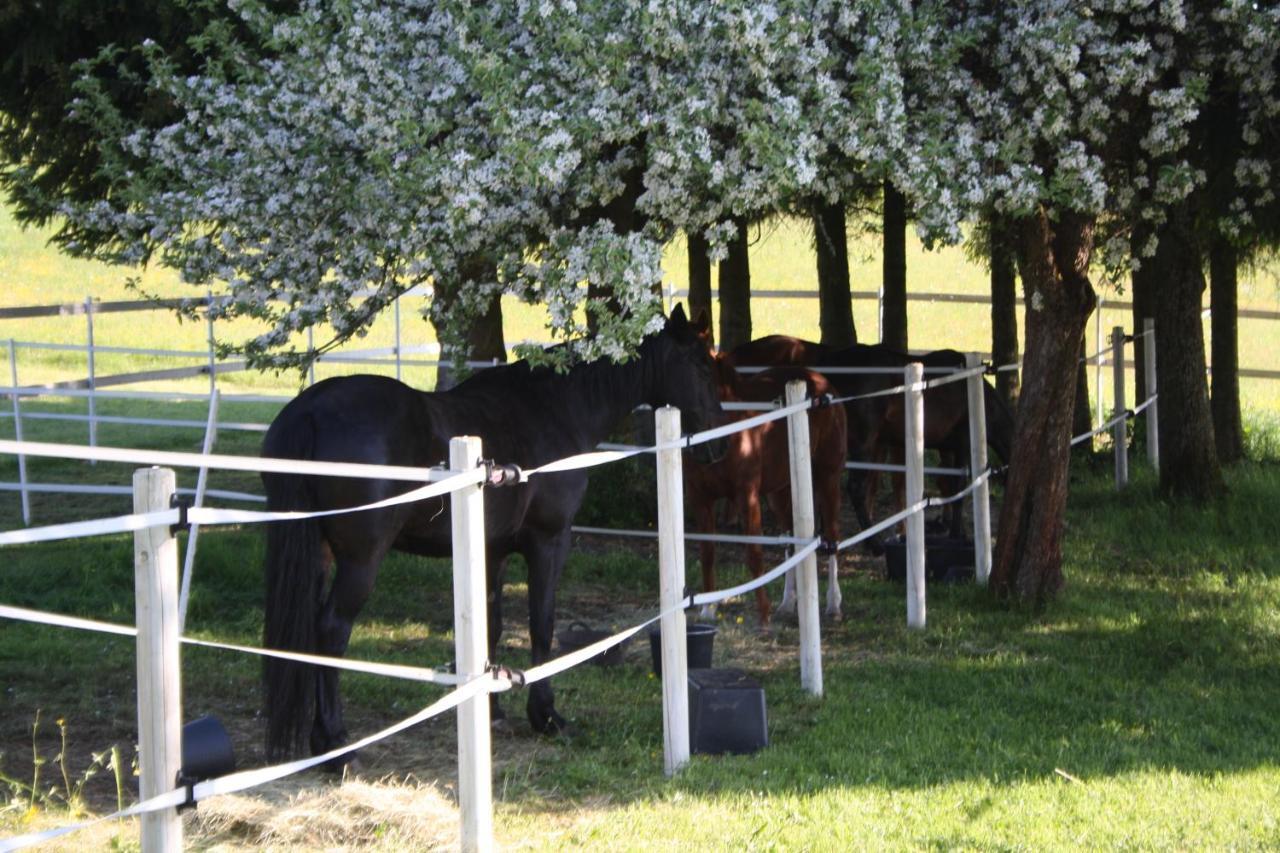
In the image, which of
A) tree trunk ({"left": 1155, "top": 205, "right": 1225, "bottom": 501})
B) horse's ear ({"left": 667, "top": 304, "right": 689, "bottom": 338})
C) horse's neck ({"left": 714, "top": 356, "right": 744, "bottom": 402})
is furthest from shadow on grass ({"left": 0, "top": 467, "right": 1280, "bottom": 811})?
horse's ear ({"left": 667, "top": 304, "right": 689, "bottom": 338})

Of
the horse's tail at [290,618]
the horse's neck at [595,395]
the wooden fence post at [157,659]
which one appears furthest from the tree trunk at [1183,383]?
the wooden fence post at [157,659]

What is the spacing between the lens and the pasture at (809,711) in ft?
15.5

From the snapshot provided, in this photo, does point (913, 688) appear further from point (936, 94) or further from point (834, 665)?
point (936, 94)

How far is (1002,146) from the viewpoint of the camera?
701cm

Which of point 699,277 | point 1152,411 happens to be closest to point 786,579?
point 1152,411

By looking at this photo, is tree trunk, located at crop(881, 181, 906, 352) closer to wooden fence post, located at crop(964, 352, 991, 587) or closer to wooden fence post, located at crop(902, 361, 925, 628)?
wooden fence post, located at crop(964, 352, 991, 587)

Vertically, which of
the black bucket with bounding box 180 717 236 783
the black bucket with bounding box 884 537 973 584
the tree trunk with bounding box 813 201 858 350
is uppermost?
the tree trunk with bounding box 813 201 858 350

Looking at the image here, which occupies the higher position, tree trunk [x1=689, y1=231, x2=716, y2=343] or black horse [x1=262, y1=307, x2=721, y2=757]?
tree trunk [x1=689, y1=231, x2=716, y2=343]

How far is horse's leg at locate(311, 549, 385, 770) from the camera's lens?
17.9 feet

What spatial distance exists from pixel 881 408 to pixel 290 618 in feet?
20.8

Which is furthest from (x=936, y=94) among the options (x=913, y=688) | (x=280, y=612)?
(x=280, y=612)

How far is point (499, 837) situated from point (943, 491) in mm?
7807

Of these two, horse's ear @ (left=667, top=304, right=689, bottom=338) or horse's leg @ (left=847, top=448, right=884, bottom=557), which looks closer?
horse's ear @ (left=667, top=304, right=689, bottom=338)

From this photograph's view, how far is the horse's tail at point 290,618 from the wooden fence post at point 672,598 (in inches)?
50.1
